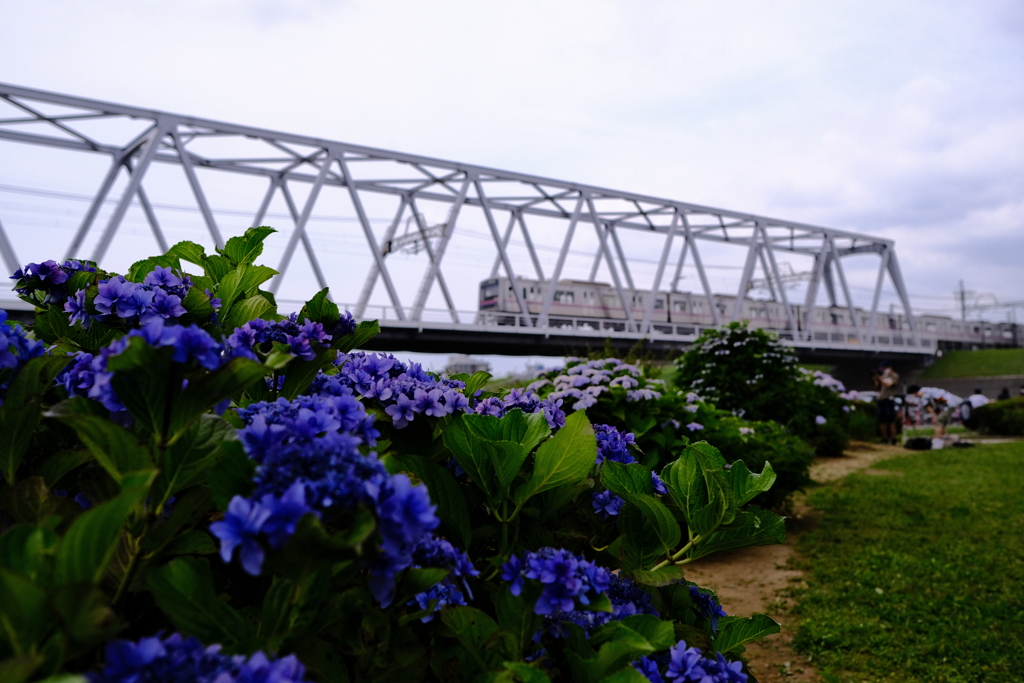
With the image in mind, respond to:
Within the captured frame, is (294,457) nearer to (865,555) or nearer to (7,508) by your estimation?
(7,508)

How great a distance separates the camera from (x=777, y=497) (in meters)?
6.34

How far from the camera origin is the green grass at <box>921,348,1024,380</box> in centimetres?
3647

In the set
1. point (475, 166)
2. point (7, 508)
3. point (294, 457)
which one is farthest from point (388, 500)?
point (475, 166)

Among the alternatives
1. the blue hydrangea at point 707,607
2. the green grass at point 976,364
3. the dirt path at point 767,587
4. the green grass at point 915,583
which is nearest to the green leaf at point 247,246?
the blue hydrangea at point 707,607

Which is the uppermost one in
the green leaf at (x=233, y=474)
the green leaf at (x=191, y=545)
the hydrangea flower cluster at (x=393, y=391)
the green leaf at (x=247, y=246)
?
the green leaf at (x=247, y=246)

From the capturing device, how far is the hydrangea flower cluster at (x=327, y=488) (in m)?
0.68

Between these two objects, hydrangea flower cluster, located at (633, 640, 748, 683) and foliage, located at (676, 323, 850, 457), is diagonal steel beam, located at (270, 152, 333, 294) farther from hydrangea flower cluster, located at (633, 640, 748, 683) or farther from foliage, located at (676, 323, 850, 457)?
hydrangea flower cluster, located at (633, 640, 748, 683)

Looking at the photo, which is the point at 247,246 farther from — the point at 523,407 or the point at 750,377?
the point at 750,377

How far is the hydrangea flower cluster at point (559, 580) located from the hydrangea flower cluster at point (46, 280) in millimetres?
1149

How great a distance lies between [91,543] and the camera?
26.3 inches

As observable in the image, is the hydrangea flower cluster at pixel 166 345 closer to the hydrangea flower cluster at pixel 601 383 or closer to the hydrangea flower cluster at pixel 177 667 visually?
the hydrangea flower cluster at pixel 177 667

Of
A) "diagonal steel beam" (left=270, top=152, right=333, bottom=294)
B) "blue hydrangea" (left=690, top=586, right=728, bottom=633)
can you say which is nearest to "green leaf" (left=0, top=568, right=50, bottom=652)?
"blue hydrangea" (left=690, top=586, right=728, bottom=633)

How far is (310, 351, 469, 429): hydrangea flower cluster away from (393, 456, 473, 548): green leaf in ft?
0.29

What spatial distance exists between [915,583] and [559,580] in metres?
5.13
